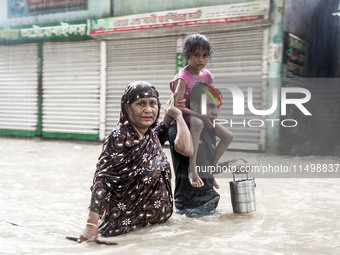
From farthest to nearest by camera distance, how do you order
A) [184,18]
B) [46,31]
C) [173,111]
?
[46,31]
[184,18]
[173,111]

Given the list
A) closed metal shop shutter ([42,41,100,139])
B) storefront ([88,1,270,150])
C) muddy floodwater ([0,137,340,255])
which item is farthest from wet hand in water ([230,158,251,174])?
closed metal shop shutter ([42,41,100,139])

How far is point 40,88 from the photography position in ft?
39.1

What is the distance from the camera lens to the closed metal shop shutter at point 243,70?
8.66 m

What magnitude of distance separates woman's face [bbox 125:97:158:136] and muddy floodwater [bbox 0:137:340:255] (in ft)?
2.77

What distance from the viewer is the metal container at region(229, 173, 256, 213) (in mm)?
3318

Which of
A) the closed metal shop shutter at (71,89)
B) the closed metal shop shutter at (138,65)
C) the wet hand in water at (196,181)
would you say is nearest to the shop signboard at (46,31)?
the closed metal shop shutter at (71,89)

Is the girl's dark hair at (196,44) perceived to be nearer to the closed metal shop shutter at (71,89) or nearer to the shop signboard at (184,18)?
the shop signboard at (184,18)

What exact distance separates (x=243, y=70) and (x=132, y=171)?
672 cm

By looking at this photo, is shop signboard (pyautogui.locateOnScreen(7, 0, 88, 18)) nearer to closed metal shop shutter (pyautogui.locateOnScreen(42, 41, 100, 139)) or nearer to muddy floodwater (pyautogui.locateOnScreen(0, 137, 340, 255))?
closed metal shop shutter (pyautogui.locateOnScreen(42, 41, 100, 139))

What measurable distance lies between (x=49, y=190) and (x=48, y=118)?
24.7 feet

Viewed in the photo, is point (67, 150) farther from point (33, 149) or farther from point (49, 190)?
point (49, 190)

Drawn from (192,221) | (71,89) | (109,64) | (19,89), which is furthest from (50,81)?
(192,221)

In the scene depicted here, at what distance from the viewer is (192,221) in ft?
10.8

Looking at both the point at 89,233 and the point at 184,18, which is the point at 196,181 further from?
the point at 184,18
